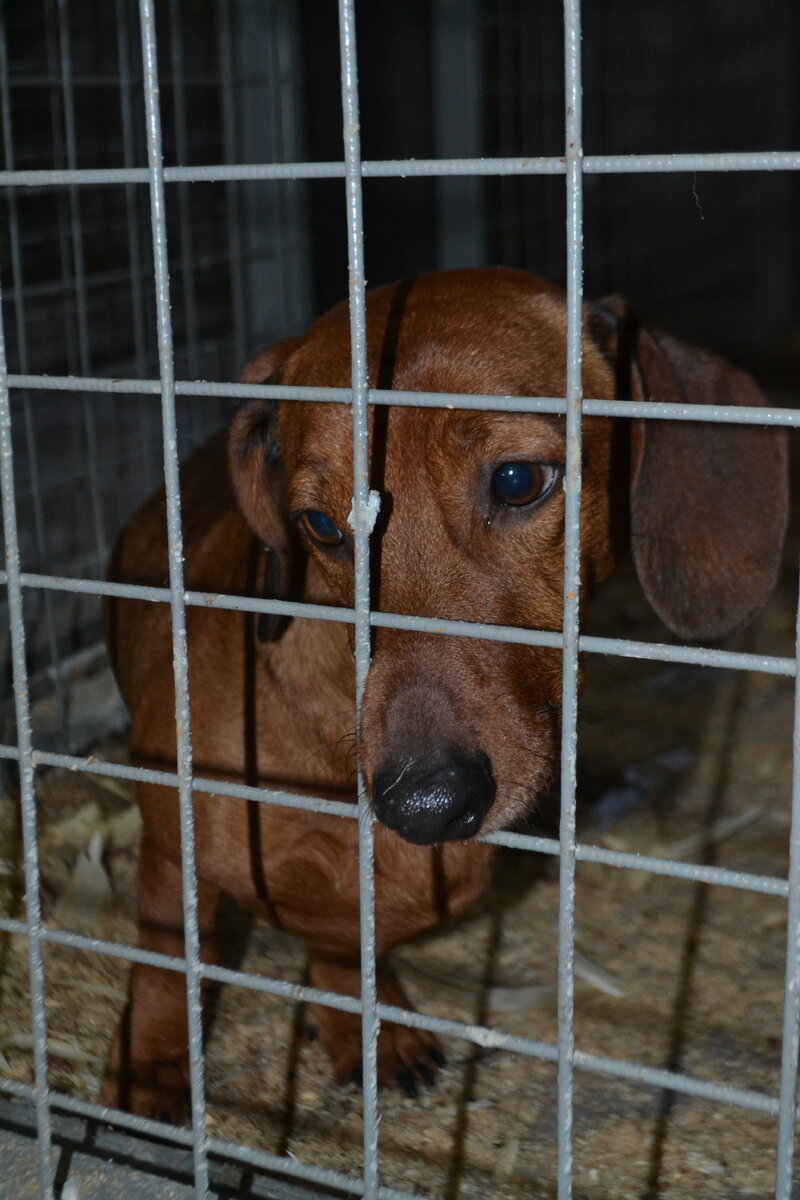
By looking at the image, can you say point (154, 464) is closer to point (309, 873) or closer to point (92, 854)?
point (92, 854)

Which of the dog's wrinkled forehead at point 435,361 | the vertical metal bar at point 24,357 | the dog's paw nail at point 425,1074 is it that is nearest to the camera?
the dog's wrinkled forehead at point 435,361

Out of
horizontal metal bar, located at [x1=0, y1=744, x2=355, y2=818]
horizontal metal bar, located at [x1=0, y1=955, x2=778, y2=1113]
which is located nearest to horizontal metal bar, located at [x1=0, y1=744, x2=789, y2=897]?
horizontal metal bar, located at [x1=0, y1=744, x2=355, y2=818]

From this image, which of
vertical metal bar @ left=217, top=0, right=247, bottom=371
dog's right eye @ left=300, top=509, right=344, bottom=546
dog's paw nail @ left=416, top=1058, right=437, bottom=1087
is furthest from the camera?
vertical metal bar @ left=217, top=0, right=247, bottom=371

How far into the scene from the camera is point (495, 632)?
4.03 feet

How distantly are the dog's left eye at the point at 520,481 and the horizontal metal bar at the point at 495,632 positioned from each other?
1.34ft

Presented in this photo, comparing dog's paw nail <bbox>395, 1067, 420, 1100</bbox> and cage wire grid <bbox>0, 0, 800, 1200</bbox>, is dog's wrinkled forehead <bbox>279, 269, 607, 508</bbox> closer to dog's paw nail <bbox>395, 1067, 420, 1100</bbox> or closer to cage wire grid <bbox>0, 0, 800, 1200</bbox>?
cage wire grid <bbox>0, 0, 800, 1200</bbox>

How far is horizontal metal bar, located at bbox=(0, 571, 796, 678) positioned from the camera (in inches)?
43.8

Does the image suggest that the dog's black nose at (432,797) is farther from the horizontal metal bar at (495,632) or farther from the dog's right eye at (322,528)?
the dog's right eye at (322,528)

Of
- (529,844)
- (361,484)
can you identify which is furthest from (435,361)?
(529,844)

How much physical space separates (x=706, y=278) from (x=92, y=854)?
5954 mm

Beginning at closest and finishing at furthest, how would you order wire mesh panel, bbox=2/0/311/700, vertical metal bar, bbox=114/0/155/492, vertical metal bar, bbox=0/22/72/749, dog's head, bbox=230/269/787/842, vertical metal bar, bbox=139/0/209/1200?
vertical metal bar, bbox=139/0/209/1200, dog's head, bbox=230/269/787/842, vertical metal bar, bbox=0/22/72/749, vertical metal bar, bbox=114/0/155/492, wire mesh panel, bbox=2/0/311/700

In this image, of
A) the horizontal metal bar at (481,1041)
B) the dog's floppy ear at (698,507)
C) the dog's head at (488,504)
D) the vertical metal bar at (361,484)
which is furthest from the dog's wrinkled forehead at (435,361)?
the horizontal metal bar at (481,1041)

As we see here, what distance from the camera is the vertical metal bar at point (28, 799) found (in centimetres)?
153

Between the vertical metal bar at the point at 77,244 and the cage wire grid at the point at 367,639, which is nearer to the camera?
the cage wire grid at the point at 367,639
